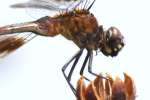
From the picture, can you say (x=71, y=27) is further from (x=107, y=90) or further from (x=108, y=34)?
(x=107, y=90)

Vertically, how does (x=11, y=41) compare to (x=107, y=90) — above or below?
above

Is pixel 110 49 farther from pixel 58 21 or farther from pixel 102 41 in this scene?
pixel 58 21

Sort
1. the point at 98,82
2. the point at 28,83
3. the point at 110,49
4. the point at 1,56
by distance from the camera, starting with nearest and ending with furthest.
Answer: the point at 98,82
the point at 110,49
the point at 1,56
the point at 28,83

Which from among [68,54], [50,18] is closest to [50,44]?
[68,54]

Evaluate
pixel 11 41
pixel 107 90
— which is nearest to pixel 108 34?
pixel 107 90

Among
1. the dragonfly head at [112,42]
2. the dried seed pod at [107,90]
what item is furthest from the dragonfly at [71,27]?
the dried seed pod at [107,90]

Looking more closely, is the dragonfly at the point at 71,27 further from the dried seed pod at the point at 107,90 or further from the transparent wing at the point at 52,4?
the dried seed pod at the point at 107,90

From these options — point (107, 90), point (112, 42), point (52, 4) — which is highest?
point (52, 4)

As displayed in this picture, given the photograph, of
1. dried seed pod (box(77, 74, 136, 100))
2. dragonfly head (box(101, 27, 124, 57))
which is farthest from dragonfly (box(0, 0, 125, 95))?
dried seed pod (box(77, 74, 136, 100))
